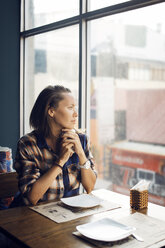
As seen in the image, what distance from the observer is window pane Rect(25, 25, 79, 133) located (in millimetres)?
2699

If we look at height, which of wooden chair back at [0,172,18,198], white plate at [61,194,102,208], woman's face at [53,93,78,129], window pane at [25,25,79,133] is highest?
window pane at [25,25,79,133]

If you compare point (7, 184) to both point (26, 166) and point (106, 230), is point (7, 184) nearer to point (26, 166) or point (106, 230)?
point (26, 166)

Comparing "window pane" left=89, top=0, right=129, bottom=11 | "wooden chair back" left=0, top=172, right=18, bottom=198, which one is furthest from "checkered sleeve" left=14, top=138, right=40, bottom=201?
"window pane" left=89, top=0, right=129, bottom=11

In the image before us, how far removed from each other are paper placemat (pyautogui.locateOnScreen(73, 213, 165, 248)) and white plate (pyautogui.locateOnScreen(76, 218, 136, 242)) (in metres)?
0.02

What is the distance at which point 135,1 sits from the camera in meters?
2.09

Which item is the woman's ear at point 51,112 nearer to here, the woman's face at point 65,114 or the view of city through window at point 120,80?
the woman's face at point 65,114

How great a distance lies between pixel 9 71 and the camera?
127 inches

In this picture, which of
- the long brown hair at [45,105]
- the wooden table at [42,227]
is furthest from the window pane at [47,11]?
the wooden table at [42,227]

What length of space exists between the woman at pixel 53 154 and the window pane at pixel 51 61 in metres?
0.93

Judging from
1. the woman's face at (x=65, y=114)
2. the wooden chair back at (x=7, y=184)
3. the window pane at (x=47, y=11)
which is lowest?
the wooden chair back at (x=7, y=184)

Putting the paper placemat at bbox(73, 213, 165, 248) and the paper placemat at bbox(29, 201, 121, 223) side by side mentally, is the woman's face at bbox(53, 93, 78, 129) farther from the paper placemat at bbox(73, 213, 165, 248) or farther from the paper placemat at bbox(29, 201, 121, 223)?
the paper placemat at bbox(73, 213, 165, 248)

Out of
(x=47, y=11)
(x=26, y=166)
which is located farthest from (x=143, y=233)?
(x=47, y=11)

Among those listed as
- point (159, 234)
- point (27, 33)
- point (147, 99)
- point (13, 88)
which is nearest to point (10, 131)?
point (13, 88)

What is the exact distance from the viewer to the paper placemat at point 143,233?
1.00m
